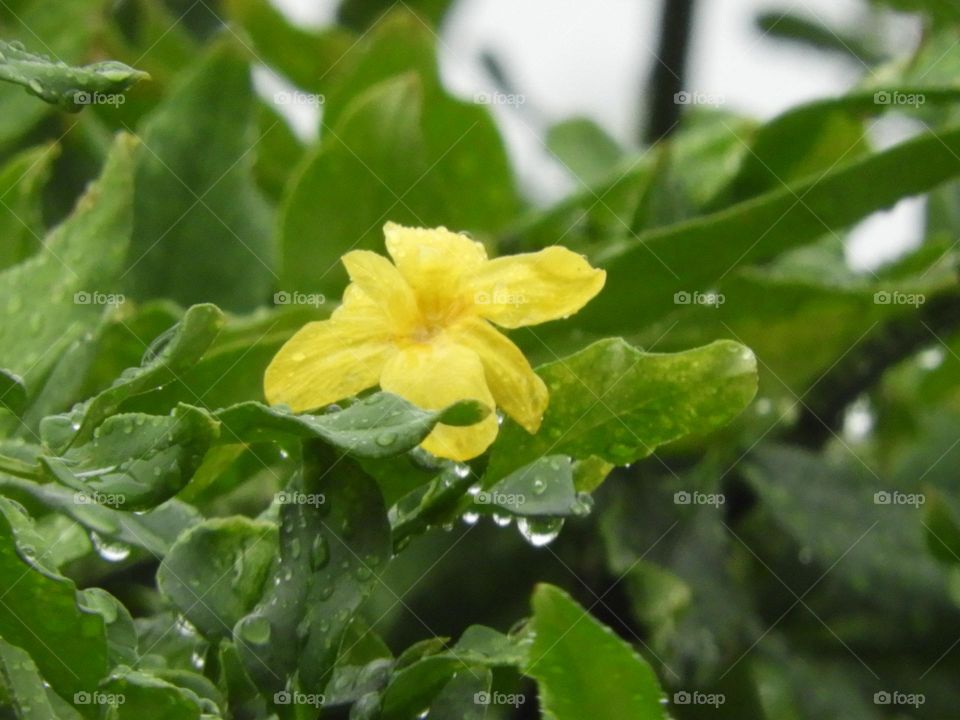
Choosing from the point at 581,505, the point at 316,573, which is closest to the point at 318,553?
the point at 316,573

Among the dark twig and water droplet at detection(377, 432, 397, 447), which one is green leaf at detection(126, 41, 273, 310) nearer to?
the dark twig

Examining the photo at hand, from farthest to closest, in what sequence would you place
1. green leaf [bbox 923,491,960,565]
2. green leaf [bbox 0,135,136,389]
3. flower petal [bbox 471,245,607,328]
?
1. green leaf [bbox 923,491,960,565]
2. green leaf [bbox 0,135,136,389]
3. flower petal [bbox 471,245,607,328]

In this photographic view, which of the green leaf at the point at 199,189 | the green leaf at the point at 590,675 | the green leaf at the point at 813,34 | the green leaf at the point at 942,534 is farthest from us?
the green leaf at the point at 813,34

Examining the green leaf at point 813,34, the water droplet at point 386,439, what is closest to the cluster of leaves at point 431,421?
the water droplet at point 386,439

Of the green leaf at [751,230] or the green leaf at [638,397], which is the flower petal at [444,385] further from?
the green leaf at [751,230]

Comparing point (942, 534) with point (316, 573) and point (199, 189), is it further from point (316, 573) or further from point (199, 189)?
point (199, 189)

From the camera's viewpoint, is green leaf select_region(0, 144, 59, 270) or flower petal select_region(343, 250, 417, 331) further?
green leaf select_region(0, 144, 59, 270)

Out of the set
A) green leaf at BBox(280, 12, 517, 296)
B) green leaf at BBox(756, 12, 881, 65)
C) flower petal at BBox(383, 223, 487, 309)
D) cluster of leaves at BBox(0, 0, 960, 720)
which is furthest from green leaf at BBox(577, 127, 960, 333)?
green leaf at BBox(756, 12, 881, 65)
